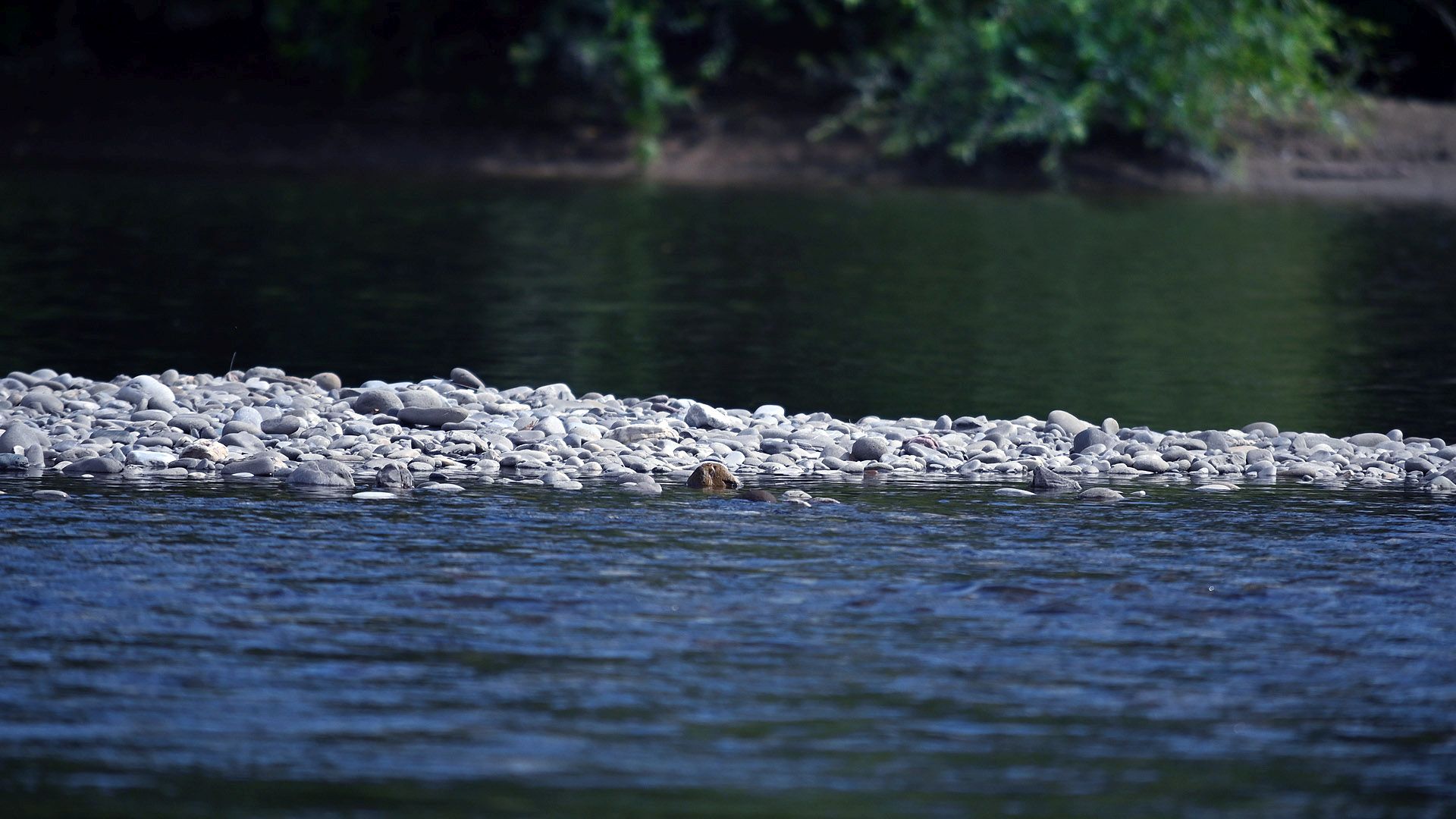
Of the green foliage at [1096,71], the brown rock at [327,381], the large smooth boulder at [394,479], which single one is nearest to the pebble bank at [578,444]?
the large smooth boulder at [394,479]

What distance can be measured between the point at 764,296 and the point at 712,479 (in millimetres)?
9364

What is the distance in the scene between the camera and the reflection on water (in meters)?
4.54

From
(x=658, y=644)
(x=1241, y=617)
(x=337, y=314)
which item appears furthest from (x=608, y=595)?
(x=337, y=314)

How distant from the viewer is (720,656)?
557 centimetres

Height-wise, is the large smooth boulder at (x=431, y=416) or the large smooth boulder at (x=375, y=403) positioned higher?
the large smooth boulder at (x=375, y=403)

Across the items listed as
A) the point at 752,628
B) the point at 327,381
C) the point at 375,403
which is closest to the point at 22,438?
the point at 375,403

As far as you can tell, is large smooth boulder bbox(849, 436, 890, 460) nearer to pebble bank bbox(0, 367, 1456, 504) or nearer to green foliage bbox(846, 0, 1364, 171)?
pebble bank bbox(0, 367, 1456, 504)

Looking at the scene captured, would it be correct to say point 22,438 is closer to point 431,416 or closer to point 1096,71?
point 431,416

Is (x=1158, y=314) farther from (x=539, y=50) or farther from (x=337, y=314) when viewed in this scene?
(x=539, y=50)

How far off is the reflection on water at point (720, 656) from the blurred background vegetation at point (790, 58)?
24104 mm

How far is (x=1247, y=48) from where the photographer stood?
104ft

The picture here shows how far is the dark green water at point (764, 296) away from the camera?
1238cm

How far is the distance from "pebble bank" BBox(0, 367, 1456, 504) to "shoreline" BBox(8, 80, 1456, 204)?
21.3 meters

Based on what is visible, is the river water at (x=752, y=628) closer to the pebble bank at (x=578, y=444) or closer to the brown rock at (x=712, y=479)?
the brown rock at (x=712, y=479)
